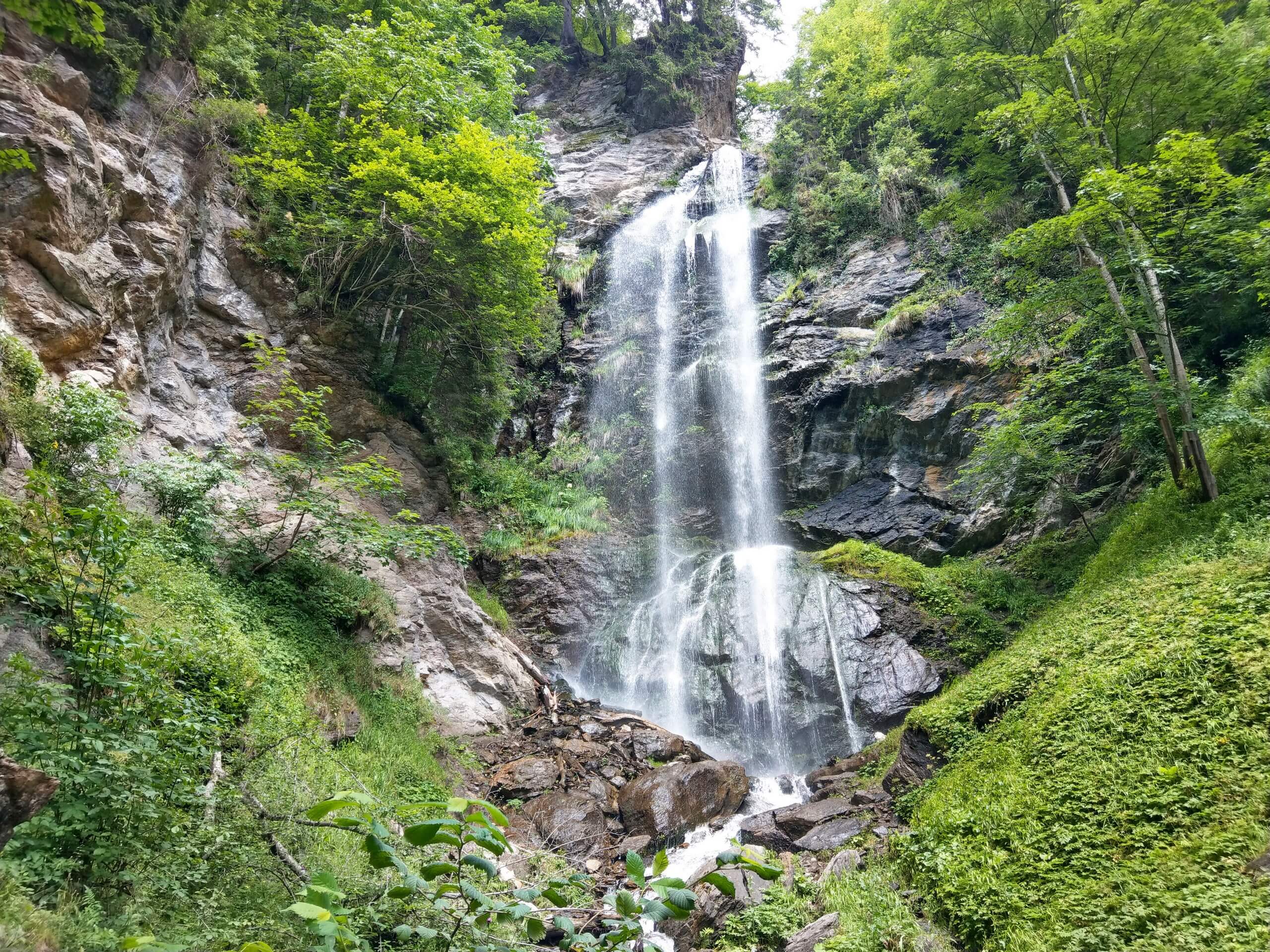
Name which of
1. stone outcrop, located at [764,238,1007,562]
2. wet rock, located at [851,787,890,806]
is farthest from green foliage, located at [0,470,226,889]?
stone outcrop, located at [764,238,1007,562]

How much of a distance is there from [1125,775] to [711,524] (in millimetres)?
12409

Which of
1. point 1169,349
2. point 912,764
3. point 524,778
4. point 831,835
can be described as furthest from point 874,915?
point 1169,349

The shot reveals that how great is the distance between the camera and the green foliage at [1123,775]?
3.43 metres

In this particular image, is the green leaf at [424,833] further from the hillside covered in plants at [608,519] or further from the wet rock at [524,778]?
the wet rock at [524,778]

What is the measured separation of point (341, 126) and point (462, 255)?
10.3ft

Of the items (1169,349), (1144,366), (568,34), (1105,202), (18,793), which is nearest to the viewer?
(18,793)

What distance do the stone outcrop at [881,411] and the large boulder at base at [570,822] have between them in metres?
8.90

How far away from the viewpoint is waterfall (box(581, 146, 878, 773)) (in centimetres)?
1112

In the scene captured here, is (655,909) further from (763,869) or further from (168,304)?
(168,304)

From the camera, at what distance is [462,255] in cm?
1113

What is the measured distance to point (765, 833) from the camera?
7.13 m

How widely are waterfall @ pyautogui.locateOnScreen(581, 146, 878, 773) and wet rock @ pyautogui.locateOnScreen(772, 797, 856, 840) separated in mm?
2994

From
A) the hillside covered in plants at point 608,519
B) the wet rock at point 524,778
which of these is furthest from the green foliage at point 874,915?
the wet rock at point 524,778

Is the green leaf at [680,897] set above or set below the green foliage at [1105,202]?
below
